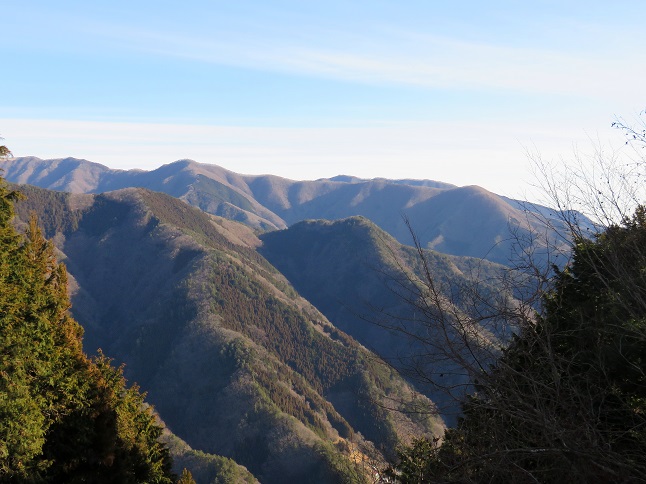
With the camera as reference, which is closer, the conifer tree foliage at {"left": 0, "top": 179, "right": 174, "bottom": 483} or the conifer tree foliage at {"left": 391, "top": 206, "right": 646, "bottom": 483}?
the conifer tree foliage at {"left": 391, "top": 206, "right": 646, "bottom": 483}

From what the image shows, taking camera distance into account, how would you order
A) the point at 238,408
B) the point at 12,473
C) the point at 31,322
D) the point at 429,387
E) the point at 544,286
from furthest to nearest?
the point at 238,408, the point at 31,322, the point at 12,473, the point at 544,286, the point at 429,387

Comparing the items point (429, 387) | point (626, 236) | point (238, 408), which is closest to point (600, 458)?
point (429, 387)

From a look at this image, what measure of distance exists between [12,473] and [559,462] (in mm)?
18071

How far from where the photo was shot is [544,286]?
25.3 ft

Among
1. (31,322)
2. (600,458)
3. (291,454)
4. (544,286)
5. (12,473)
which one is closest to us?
(600,458)

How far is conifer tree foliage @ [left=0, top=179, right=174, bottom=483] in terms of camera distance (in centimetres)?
1716

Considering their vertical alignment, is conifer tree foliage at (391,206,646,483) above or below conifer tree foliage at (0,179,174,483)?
above

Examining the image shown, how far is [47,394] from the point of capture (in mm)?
19125

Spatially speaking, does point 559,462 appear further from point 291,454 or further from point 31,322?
point 291,454

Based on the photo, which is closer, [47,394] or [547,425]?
[547,425]

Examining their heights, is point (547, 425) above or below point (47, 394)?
above

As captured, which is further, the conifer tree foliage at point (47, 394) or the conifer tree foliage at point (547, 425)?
the conifer tree foliage at point (47, 394)

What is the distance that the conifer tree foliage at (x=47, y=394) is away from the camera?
1716cm

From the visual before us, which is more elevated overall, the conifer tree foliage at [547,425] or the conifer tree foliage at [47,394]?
the conifer tree foliage at [547,425]
